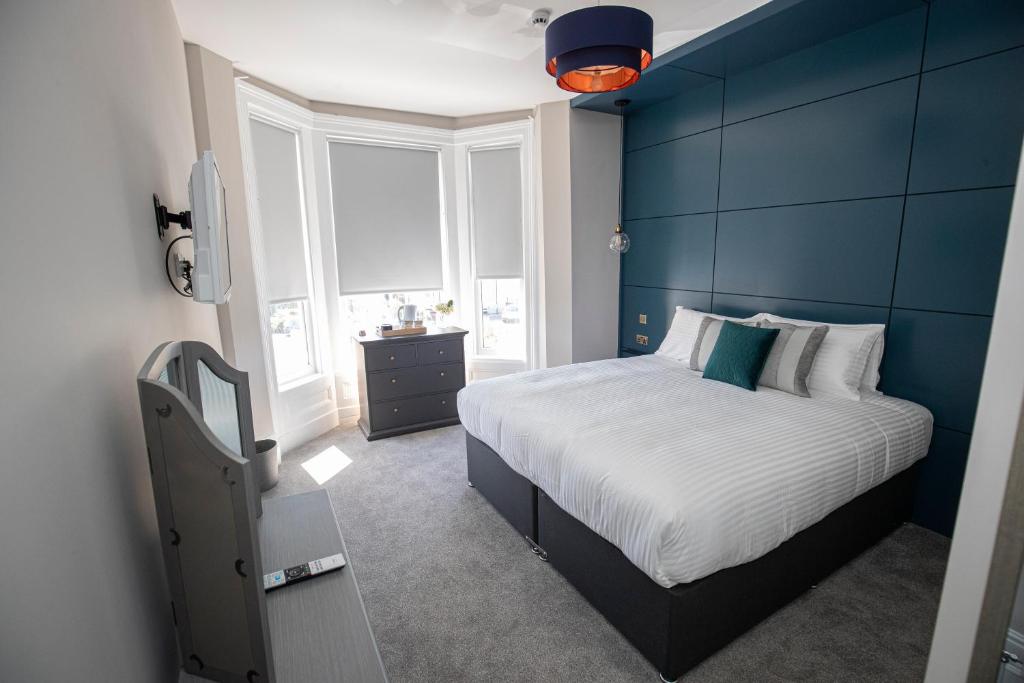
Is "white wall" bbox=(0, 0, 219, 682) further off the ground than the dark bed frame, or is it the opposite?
"white wall" bbox=(0, 0, 219, 682)

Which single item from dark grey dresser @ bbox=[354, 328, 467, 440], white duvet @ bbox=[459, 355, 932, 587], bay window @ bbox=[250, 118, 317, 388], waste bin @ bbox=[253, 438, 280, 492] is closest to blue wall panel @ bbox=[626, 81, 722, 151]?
white duvet @ bbox=[459, 355, 932, 587]

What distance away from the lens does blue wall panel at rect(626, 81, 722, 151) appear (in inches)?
142

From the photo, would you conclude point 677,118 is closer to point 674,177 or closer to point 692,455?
point 674,177

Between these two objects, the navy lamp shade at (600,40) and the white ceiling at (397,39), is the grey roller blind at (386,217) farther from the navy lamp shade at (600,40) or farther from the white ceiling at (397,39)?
the navy lamp shade at (600,40)

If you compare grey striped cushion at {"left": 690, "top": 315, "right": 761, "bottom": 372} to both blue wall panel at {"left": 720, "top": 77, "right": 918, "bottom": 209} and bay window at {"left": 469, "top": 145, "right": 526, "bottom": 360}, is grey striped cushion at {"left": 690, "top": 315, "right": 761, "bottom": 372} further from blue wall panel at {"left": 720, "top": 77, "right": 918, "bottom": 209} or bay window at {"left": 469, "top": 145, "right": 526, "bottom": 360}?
bay window at {"left": 469, "top": 145, "right": 526, "bottom": 360}

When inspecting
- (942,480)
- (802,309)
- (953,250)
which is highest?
(953,250)

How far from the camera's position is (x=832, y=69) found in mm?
2863

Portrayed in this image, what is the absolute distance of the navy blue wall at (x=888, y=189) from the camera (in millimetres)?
2316

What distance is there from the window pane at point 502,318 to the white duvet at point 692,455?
6.69 feet

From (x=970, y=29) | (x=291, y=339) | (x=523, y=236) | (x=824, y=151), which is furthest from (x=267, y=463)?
(x=970, y=29)

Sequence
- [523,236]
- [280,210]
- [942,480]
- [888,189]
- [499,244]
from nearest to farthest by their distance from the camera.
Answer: [942,480], [888,189], [280,210], [523,236], [499,244]

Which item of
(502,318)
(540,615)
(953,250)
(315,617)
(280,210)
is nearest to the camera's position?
(315,617)

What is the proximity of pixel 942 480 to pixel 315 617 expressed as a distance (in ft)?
10.3

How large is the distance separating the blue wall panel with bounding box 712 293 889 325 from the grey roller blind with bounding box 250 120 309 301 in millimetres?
3494
